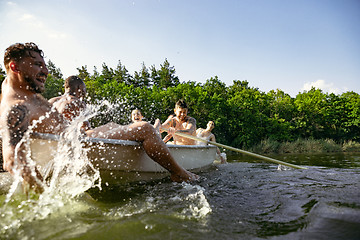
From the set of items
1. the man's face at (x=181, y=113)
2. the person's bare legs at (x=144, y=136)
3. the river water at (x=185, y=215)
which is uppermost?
the man's face at (x=181, y=113)

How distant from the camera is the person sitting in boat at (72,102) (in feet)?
9.12

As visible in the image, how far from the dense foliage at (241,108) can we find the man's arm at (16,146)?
15.5 meters

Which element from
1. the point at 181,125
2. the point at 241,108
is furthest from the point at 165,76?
the point at 181,125

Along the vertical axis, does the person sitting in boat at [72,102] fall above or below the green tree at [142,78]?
below

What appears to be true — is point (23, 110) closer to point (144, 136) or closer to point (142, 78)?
point (144, 136)

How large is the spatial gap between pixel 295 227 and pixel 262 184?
171cm

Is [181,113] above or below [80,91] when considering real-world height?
below

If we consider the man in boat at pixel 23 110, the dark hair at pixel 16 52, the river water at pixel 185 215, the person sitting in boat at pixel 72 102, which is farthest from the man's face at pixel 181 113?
the dark hair at pixel 16 52

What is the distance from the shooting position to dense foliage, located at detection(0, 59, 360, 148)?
20281 millimetres

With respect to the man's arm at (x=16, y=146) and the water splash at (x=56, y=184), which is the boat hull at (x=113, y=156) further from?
the man's arm at (x=16, y=146)

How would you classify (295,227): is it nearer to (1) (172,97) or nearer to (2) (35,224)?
(2) (35,224)

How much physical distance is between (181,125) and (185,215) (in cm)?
390

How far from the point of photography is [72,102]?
2.88 m

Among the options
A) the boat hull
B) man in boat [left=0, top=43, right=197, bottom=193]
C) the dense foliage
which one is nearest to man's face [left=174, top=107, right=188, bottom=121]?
the boat hull
